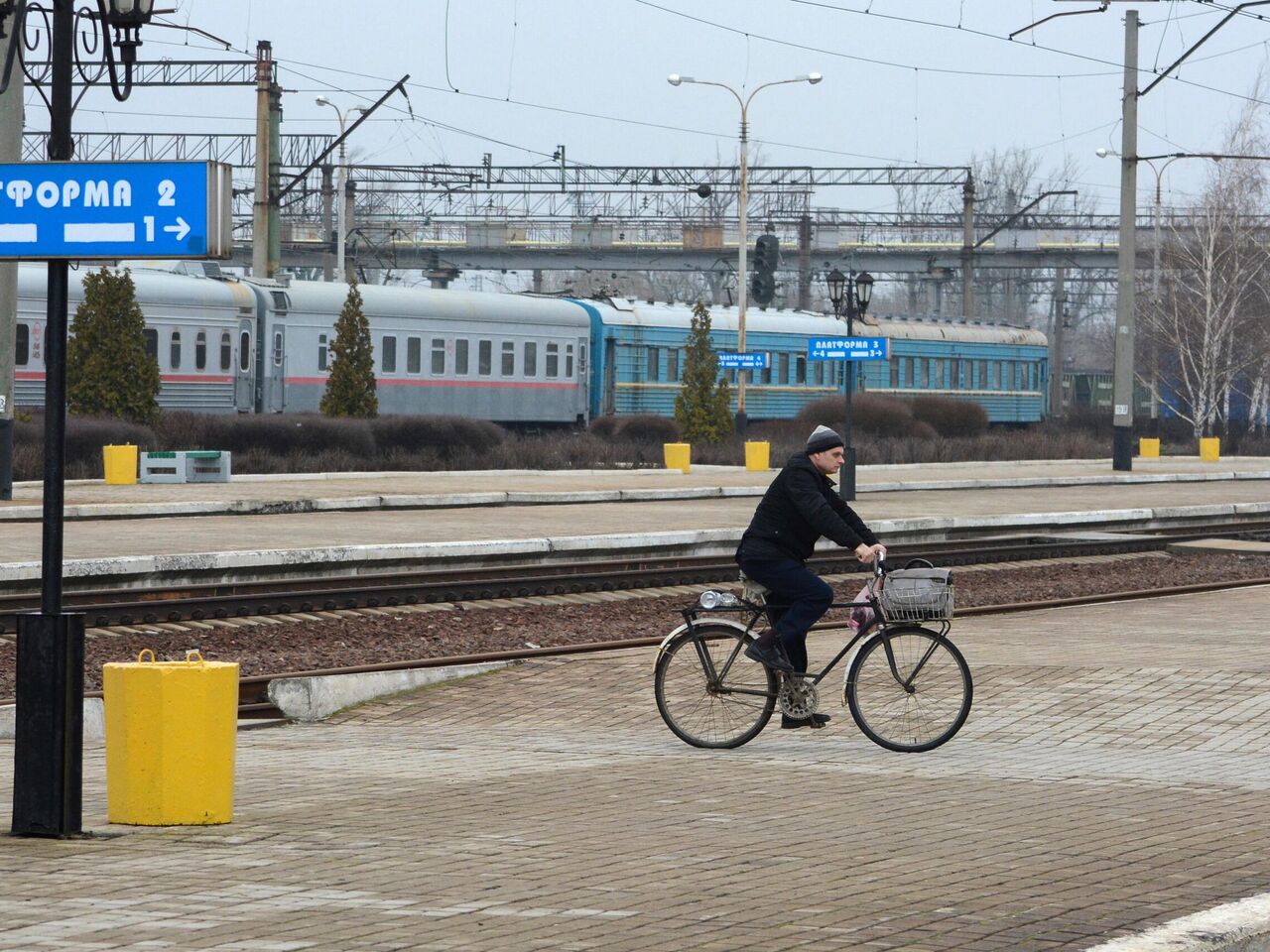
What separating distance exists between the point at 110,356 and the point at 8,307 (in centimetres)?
1088

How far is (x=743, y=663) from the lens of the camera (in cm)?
1073

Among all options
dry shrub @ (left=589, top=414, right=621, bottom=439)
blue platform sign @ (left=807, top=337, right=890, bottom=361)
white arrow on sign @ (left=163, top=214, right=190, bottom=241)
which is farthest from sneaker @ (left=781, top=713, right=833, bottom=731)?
dry shrub @ (left=589, top=414, right=621, bottom=439)

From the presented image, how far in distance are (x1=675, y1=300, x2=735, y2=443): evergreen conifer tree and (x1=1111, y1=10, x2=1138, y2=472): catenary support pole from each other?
9216 millimetres

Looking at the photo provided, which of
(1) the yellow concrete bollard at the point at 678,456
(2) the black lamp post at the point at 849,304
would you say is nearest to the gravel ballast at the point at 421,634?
(2) the black lamp post at the point at 849,304

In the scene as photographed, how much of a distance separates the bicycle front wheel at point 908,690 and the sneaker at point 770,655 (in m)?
0.34

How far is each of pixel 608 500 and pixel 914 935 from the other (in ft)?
85.8

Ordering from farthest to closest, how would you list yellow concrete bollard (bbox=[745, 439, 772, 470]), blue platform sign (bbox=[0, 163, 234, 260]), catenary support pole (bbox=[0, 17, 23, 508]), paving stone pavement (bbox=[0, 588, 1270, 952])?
yellow concrete bollard (bbox=[745, 439, 772, 470]) → catenary support pole (bbox=[0, 17, 23, 508]) → blue platform sign (bbox=[0, 163, 234, 260]) → paving stone pavement (bbox=[0, 588, 1270, 952])

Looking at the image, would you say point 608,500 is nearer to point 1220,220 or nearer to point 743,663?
point 743,663

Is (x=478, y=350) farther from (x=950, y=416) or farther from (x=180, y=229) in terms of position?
(x=180, y=229)

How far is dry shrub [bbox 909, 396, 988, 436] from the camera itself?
5781 cm

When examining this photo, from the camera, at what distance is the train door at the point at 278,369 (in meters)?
43.0

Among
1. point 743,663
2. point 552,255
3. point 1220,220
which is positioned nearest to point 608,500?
point 743,663

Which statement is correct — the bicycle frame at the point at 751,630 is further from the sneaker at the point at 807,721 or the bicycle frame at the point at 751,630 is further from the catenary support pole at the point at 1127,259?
the catenary support pole at the point at 1127,259

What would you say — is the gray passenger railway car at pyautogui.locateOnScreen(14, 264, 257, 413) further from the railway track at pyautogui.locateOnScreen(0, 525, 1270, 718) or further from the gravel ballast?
the gravel ballast
